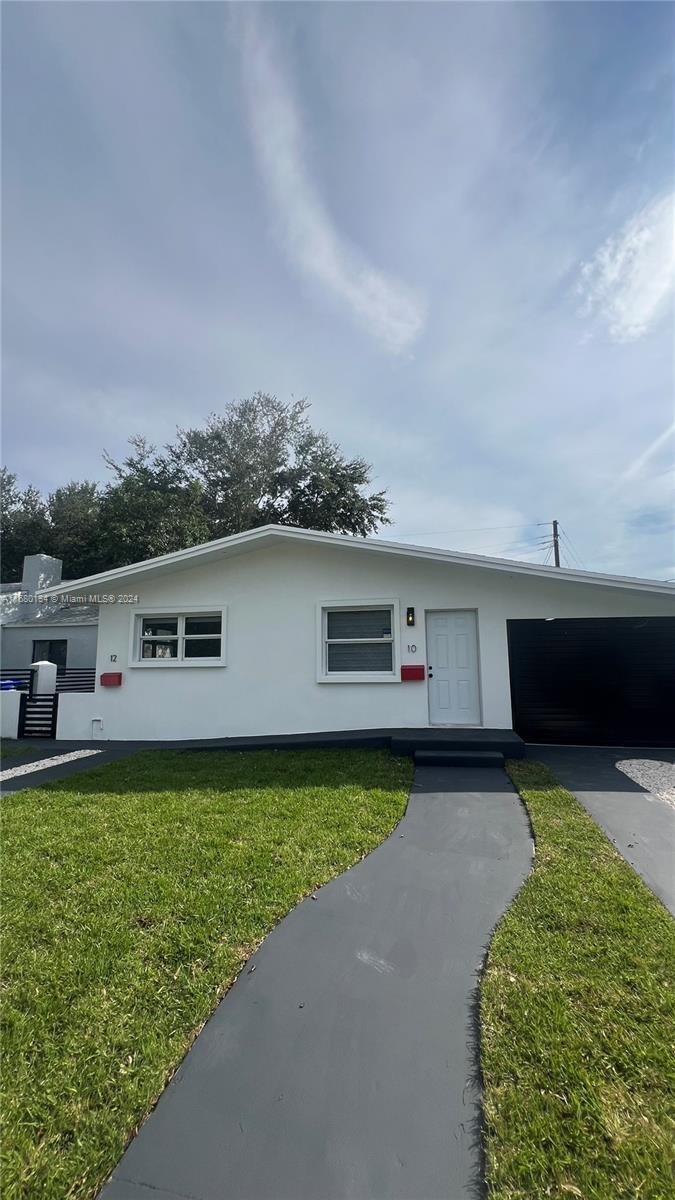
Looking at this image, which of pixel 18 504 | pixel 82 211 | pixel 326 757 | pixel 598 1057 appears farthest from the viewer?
pixel 18 504

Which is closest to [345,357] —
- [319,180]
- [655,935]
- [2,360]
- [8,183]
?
[319,180]

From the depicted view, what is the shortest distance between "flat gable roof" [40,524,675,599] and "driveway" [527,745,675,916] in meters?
2.49

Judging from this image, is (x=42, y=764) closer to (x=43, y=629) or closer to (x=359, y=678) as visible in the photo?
(x=359, y=678)

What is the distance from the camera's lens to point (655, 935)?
2562 mm

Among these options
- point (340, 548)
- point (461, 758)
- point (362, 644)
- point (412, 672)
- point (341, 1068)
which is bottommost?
point (341, 1068)

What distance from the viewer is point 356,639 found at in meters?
8.24

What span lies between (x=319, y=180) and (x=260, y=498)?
52.3 feet

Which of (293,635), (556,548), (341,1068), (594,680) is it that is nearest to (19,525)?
(293,635)

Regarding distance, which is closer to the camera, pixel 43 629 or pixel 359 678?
pixel 359 678

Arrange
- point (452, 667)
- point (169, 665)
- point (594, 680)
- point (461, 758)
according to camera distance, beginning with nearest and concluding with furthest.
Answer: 1. point (461, 758)
2. point (594, 680)
3. point (452, 667)
4. point (169, 665)

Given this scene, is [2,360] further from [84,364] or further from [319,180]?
[319,180]

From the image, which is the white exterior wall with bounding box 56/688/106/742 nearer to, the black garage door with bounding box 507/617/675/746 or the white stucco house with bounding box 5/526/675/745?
the white stucco house with bounding box 5/526/675/745

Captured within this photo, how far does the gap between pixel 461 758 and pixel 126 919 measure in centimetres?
454

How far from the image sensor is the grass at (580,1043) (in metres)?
1.43
